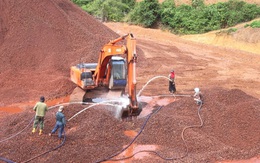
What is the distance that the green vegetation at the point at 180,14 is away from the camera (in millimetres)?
36312

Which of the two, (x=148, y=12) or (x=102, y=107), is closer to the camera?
(x=102, y=107)

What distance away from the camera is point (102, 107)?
13766 millimetres

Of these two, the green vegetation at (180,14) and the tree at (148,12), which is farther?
the tree at (148,12)

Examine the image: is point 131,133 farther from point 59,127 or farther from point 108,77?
point 108,77

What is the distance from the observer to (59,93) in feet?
54.9

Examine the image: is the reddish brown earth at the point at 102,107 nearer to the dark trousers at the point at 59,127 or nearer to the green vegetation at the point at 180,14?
the dark trousers at the point at 59,127

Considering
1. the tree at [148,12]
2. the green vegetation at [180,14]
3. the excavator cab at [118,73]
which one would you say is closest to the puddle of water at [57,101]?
the excavator cab at [118,73]

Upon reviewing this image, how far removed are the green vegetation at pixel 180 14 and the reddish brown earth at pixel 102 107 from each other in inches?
269

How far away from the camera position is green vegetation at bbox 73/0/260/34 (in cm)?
3631

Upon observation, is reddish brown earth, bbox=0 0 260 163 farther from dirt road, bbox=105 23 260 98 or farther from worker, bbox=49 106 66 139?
worker, bbox=49 106 66 139

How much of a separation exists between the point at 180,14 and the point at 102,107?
90.9ft

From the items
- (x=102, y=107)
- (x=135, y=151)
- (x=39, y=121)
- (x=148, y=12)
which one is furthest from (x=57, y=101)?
(x=148, y=12)

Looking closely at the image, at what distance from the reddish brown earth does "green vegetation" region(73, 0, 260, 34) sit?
683cm

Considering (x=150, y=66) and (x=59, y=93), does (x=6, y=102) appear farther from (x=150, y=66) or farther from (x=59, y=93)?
(x=150, y=66)
